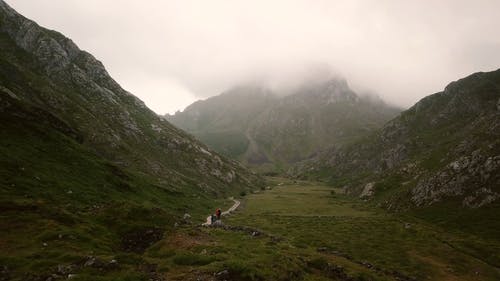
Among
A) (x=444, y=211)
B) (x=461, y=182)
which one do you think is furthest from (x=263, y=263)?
(x=461, y=182)

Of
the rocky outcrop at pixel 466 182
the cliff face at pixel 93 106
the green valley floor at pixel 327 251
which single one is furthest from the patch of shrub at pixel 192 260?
the rocky outcrop at pixel 466 182

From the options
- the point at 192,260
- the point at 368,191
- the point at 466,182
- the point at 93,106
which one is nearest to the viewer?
the point at 192,260

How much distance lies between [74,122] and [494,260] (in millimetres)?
112840

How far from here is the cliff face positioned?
107 m

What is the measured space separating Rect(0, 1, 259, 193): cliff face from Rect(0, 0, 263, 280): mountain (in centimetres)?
57

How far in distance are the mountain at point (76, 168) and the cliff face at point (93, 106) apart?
57 cm

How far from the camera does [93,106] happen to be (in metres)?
133

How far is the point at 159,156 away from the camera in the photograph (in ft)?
448

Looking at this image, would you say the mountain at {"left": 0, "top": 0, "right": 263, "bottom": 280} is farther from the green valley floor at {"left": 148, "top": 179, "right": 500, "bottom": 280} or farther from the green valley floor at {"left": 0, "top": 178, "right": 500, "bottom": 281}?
the green valley floor at {"left": 148, "top": 179, "right": 500, "bottom": 280}

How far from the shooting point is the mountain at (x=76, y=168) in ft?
112

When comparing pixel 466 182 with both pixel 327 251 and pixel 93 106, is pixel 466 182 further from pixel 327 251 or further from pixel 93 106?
pixel 93 106

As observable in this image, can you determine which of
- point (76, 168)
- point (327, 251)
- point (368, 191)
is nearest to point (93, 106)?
point (76, 168)

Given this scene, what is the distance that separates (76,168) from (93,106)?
71.5 meters

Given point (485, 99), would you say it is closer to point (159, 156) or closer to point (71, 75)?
point (159, 156)
